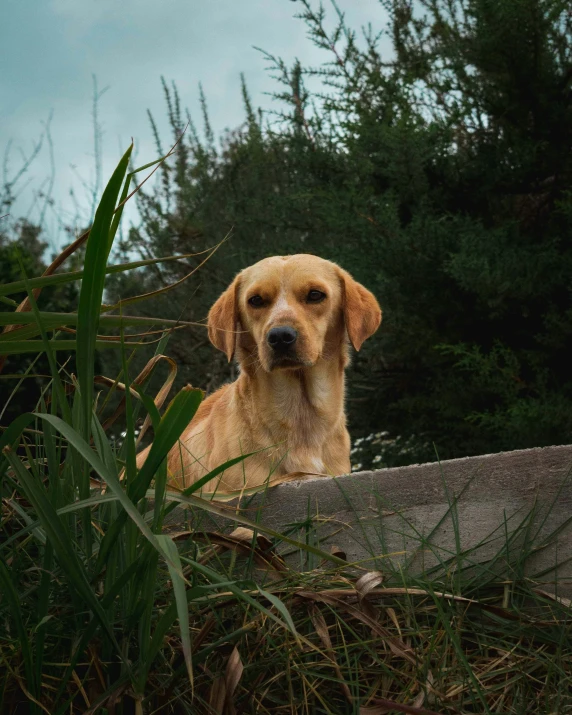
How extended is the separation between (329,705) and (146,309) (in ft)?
27.2

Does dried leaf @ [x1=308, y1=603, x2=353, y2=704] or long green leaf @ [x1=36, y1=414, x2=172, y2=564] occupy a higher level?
long green leaf @ [x1=36, y1=414, x2=172, y2=564]

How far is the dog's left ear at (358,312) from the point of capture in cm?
415

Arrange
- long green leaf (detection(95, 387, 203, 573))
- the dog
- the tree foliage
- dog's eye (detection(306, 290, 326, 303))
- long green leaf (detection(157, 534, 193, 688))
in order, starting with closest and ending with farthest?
long green leaf (detection(157, 534, 193, 688)) → long green leaf (detection(95, 387, 203, 573)) → the dog → dog's eye (detection(306, 290, 326, 303)) → the tree foliage

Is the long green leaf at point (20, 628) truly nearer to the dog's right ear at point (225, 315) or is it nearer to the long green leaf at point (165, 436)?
the long green leaf at point (165, 436)

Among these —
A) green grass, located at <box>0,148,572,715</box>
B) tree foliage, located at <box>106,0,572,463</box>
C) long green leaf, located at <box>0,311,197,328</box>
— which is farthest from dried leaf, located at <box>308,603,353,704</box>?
tree foliage, located at <box>106,0,572,463</box>

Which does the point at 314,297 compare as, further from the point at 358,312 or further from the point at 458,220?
the point at 458,220

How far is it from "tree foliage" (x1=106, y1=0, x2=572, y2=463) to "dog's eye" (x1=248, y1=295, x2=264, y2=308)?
86.6 inches

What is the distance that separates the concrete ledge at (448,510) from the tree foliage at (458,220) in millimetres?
3723

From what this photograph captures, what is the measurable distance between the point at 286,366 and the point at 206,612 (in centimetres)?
222

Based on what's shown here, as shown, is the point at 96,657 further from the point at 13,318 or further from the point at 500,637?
the point at 500,637

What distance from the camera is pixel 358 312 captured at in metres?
4.21

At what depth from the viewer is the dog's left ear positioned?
4.15 meters

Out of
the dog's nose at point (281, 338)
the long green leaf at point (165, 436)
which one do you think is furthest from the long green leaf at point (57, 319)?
the dog's nose at point (281, 338)

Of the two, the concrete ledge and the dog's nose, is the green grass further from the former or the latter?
the dog's nose
